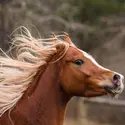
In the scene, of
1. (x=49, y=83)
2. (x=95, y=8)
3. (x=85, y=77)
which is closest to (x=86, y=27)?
(x=95, y=8)

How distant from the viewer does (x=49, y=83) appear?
638 cm

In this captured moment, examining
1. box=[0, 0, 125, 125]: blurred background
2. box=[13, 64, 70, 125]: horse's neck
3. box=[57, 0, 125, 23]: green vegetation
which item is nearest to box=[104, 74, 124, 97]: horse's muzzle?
box=[13, 64, 70, 125]: horse's neck

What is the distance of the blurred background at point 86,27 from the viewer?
51.3ft

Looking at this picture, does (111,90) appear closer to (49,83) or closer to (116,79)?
(116,79)

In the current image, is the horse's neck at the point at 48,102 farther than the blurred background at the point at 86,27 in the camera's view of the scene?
No

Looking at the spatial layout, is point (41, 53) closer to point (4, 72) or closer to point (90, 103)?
point (4, 72)

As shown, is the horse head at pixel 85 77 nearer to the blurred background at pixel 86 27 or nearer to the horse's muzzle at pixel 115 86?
the horse's muzzle at pixel 115 86

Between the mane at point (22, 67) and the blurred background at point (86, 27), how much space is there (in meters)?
4.82

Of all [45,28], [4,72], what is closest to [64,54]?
[4,72]

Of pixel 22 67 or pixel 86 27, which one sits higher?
pixel 22 67

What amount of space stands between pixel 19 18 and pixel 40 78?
1146 centimetres

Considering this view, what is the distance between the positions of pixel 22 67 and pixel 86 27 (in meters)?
20.5

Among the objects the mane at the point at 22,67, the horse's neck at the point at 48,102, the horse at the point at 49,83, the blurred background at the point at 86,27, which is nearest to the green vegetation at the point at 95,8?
the blurred background at the point at 86,27

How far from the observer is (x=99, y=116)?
1576 cm
